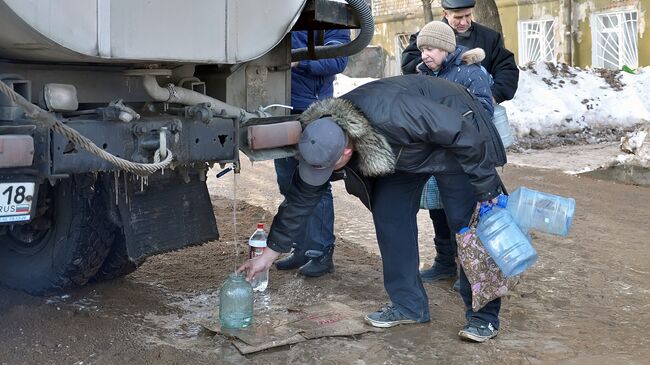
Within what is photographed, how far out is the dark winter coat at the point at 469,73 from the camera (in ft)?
16.0

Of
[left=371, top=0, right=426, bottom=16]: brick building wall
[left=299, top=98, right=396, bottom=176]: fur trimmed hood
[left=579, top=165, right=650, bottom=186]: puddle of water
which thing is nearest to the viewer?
[left=299, top=98, right=396, bottom=176]: fur trimmed hood

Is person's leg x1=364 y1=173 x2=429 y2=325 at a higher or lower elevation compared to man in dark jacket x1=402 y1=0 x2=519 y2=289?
lower

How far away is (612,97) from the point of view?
14.4 m

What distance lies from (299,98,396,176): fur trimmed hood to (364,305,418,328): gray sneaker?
34.4 inches

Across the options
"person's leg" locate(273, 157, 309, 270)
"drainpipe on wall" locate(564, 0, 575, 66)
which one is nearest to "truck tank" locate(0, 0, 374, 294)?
"person's leg" locate(273, 157, 309, 270)

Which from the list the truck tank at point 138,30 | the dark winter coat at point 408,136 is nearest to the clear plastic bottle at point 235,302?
the dark winter coat at point 408,136

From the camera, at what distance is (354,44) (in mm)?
5141

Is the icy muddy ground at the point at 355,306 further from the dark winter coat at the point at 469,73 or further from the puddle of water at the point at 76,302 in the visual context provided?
the dark winter coat at the point at 469,73

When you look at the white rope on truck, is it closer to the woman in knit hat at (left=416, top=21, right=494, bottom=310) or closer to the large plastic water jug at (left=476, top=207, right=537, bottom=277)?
the large plastic water jug at (left=476, top=207, right=537, bottom=277)

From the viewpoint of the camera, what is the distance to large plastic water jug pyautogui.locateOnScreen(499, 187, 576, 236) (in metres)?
4.32

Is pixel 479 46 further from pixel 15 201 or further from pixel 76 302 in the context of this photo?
pixel 15 201

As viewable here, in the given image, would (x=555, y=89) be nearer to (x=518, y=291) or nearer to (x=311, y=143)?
(x=518, y=291)

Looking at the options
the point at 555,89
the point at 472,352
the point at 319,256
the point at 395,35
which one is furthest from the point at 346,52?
the point at 395,35

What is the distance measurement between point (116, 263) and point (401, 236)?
1701 millimetres
